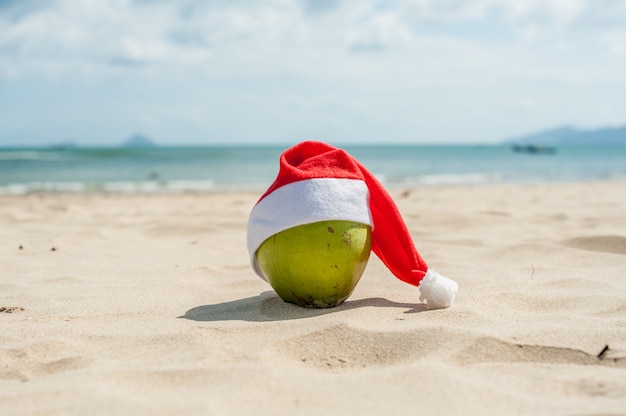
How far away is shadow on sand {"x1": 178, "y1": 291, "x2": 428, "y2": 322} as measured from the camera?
305cm

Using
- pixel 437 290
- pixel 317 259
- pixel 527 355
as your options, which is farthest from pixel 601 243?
pixel 317 259

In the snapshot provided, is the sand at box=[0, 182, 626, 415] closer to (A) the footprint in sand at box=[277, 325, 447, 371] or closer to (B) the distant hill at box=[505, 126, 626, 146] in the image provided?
(A) the footprint in sand at box=[277, 325, 447, 371]

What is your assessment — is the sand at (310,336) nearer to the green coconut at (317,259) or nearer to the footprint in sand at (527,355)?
the footprint in sand at (527,355)

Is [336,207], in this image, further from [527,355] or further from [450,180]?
[450,180]

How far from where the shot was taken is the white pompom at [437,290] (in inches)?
120

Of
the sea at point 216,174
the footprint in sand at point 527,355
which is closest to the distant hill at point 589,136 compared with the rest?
the sea at point 216,174

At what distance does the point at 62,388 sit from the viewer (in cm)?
211

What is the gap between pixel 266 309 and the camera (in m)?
3.20

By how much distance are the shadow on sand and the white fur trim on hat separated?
13.8 inches

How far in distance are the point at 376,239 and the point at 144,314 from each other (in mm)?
1315

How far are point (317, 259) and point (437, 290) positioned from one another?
640 mm

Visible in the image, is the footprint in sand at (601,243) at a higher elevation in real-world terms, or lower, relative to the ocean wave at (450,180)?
higher

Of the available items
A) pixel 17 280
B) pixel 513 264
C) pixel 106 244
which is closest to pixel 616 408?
pixel 513 264

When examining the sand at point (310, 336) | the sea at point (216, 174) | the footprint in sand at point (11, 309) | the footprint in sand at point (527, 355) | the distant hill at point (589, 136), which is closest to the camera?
the sand at point (310, 336)
